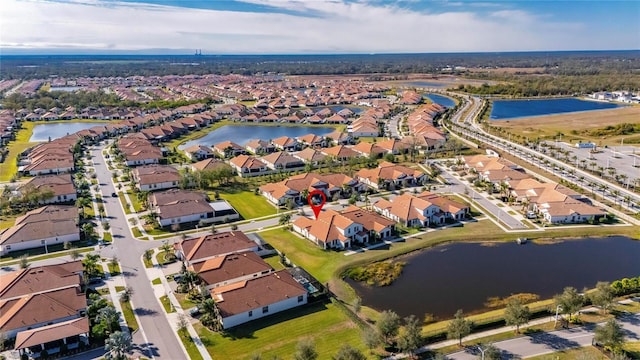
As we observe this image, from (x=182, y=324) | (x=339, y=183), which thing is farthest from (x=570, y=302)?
(x=339, y=183)

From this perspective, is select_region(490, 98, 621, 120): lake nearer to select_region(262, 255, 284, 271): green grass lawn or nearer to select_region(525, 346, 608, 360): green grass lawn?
select_region(262, 255, 284, 271): green grass lawn

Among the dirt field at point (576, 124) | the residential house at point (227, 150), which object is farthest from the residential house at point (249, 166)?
the dirt field at point (576, 124)

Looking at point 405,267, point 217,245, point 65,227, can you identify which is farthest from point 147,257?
point 405,267

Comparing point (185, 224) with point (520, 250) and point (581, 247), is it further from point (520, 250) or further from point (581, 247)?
point (581, 247)

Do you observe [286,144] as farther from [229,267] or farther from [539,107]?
[539,107]

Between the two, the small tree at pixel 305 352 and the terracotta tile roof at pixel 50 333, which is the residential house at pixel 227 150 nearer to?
the terracotta tile roof at pixel 50 333

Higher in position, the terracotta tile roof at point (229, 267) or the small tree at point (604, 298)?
the small tree at point (604, 298)
